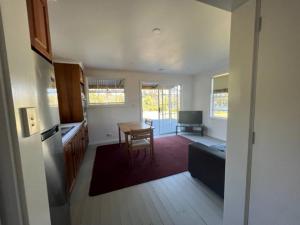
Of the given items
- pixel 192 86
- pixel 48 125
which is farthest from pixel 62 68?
pixel 192 86

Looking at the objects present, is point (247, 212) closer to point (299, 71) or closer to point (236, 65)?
point (299, 71)

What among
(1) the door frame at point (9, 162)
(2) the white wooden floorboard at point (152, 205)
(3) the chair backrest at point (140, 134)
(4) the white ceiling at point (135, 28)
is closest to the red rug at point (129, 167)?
(2) the white wooden floorboard at point (152, 205)

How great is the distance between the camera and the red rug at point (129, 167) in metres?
2.36

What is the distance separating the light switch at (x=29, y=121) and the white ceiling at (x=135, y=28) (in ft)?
4.90

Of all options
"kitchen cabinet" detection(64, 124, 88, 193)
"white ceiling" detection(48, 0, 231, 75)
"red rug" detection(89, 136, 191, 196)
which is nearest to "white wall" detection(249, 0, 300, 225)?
"white ceiling" detection(48, 0, 231, 75)

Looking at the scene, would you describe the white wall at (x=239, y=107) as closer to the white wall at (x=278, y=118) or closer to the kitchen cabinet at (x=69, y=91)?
the white wall at (x=278, y=118)

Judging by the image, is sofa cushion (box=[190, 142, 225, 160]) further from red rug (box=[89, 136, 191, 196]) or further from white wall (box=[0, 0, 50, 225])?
white wall (box=[0, 0, 50, 225])

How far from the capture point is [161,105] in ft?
18.1

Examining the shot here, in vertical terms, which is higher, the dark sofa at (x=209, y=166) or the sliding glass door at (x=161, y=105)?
the sliding glass door at (x=161, y=105)

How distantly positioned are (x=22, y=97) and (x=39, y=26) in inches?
29.9

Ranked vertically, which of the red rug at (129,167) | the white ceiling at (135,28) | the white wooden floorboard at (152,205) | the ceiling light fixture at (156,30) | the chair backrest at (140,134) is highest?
the white ceiling at (135,28)

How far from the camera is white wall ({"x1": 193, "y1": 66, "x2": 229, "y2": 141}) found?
462cm

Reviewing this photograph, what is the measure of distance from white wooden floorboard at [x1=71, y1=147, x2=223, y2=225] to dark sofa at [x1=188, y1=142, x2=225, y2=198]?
15cm

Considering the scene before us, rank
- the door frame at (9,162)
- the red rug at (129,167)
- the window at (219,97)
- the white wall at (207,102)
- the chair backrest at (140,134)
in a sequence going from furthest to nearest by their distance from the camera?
the white wall at (207,102), the window at (219,97), the chair backrest at (140,134), the red rug at (129,167), the door frame at (9,162)
